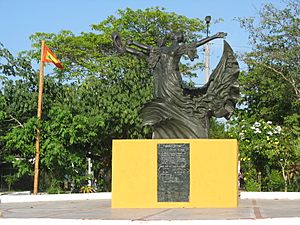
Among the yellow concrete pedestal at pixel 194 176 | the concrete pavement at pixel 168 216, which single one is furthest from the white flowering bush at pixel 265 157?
the concrete pavement at pixel 168 216

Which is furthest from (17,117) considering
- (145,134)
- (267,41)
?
(267,41)

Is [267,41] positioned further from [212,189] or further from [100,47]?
[212,189]

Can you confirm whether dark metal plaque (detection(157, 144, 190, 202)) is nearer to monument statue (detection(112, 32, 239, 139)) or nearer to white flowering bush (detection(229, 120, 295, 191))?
monument statue (detection(112, 32, 239, 139))

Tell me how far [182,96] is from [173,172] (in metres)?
1.91

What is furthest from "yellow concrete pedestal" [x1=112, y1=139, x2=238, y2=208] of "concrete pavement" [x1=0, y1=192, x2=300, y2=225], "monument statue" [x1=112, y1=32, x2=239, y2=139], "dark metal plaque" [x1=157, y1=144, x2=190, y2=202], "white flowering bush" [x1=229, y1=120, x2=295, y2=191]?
"white flowering bush" [x1=229, y1=120, x2=295, y2=191]

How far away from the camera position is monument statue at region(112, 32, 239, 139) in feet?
45.6

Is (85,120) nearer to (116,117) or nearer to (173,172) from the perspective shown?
(116,117)

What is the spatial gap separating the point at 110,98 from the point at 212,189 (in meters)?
9.08

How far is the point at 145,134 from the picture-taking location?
71.2 ft

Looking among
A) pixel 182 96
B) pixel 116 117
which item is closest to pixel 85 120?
pixel 116 117

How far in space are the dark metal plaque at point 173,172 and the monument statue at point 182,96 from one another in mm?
676

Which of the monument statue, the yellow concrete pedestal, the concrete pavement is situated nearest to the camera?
the concrete pavement

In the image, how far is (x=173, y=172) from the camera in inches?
520

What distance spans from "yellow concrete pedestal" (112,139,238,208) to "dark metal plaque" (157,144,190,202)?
9cm
